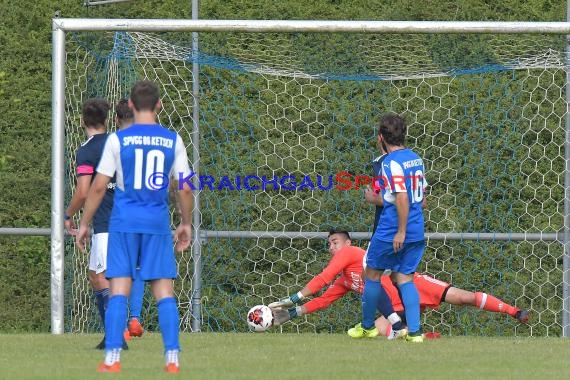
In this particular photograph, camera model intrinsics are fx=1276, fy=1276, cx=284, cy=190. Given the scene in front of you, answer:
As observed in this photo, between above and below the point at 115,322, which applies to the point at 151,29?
above

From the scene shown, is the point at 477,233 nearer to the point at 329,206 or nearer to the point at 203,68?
the point at 329,206

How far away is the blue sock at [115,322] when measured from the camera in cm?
626

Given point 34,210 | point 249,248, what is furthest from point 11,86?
point 249,248

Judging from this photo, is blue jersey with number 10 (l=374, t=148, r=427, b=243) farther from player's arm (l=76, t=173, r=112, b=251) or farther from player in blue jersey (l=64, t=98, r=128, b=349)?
player's arm (l=76, t=173, r=112, b=251)

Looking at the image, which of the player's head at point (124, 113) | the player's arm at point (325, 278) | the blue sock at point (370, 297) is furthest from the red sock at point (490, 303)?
the player's head at point (124, 113)

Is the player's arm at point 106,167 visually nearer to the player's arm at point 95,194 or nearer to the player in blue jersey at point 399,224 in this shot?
the player's arm at point 95,194

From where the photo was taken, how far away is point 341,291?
998cm

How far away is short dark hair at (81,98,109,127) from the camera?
306 inches

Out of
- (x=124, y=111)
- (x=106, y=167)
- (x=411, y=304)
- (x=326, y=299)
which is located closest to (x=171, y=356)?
(x=106, y=167)

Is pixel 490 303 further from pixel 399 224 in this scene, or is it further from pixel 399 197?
pixel 399 197

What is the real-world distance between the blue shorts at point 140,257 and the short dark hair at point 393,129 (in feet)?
7.83

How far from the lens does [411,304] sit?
837cm
